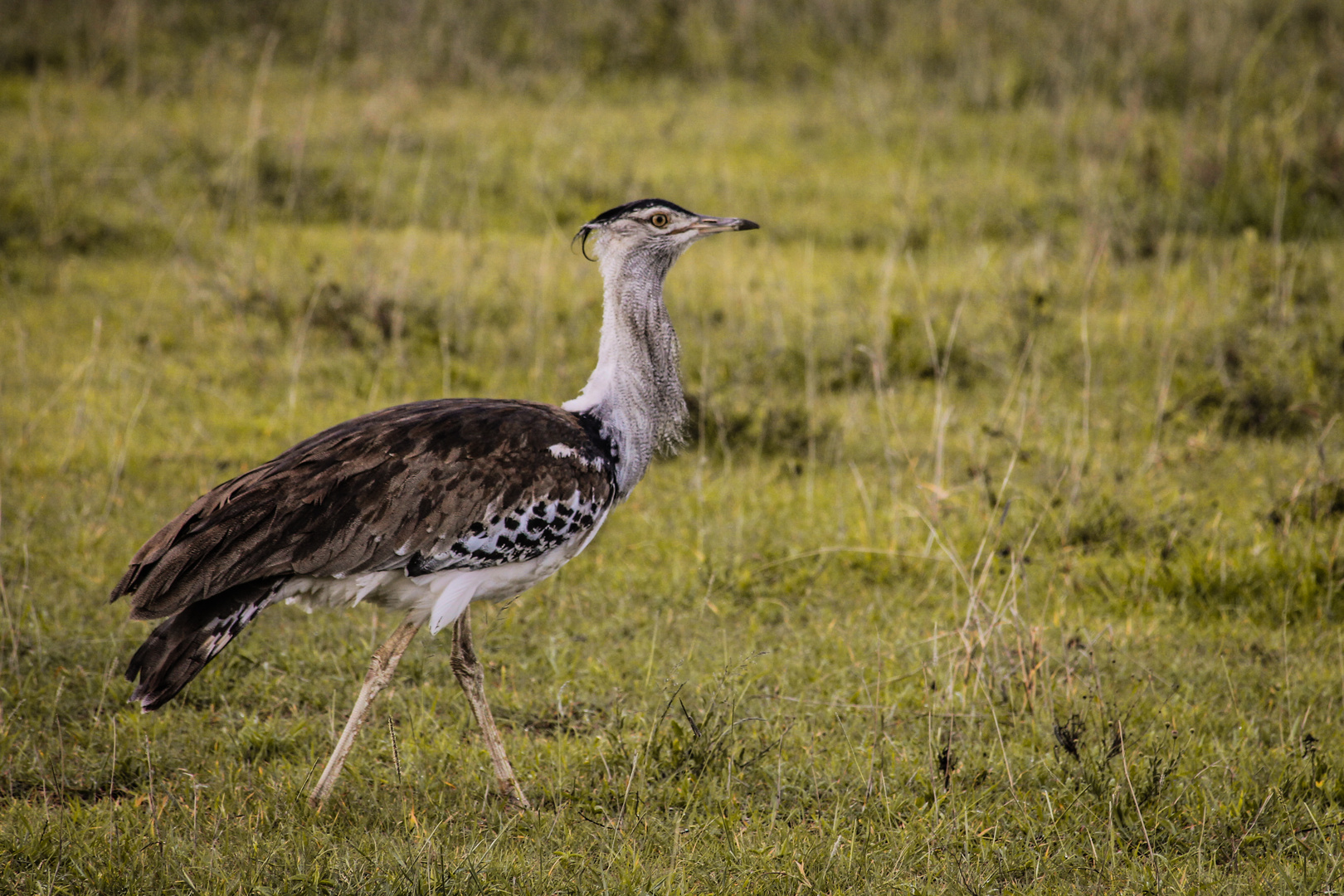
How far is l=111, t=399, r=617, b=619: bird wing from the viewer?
9.95 feet

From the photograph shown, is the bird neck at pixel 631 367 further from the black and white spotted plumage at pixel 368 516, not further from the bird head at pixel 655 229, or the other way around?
the black and white spotted plumage at pixel 368 516

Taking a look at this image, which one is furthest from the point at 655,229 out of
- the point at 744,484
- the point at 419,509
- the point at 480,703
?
the point at 744,484

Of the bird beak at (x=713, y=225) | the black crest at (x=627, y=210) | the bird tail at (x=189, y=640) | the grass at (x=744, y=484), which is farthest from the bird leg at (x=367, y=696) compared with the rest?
the bird beak at (x=713, y=225)

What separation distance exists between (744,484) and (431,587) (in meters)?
2.15

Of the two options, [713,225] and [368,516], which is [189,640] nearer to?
[368,516]

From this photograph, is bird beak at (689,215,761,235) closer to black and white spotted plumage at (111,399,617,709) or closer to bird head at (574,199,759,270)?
bird head at (574,199,759,270)

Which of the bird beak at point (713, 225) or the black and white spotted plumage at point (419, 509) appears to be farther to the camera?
the bird beak at point (713, 225)

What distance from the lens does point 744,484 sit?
5.19 metres

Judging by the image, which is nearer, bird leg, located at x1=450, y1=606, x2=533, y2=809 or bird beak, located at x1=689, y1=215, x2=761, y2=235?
bird leg, located at x1=450, y1=606, x2=533, y2=809

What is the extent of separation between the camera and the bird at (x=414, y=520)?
301 centimetres

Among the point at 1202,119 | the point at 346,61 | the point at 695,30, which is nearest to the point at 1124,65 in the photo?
the point at 1202,119

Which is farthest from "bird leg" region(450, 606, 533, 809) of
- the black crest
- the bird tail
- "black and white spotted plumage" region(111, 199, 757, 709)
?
the black crest

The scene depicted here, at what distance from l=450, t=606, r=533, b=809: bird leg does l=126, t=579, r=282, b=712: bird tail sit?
1.66 ft

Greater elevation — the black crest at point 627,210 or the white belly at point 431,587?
the black crest at point 627,210
